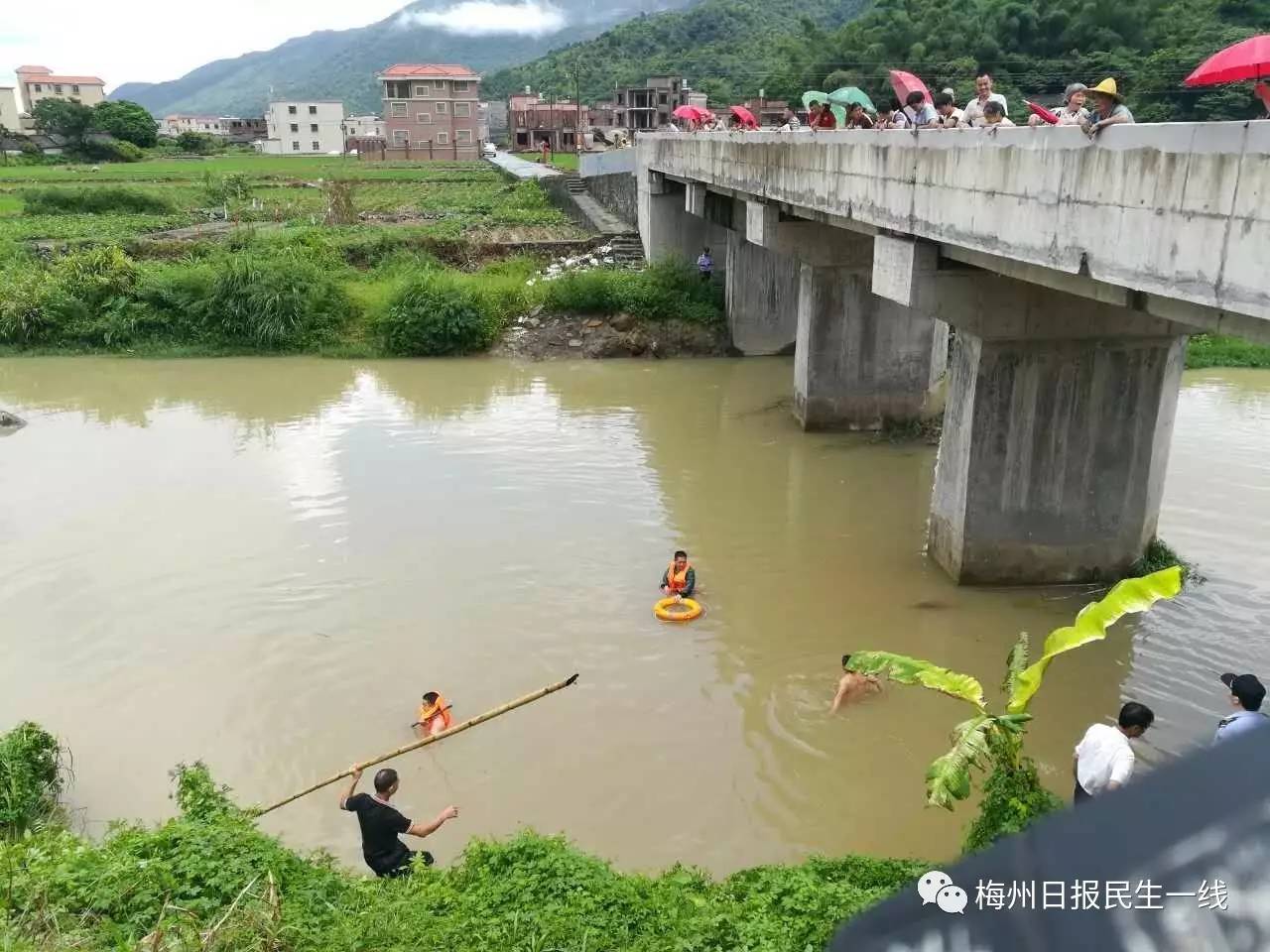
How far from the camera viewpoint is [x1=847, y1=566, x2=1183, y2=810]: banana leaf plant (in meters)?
5.45

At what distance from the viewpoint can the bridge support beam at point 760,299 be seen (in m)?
23.9

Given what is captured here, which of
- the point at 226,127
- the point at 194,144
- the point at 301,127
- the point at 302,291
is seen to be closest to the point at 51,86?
the point at 226,127

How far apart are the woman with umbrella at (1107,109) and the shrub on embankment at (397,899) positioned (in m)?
5.17

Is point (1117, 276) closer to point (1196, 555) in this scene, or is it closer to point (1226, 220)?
point (1226, 220)

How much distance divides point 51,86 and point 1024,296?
454 feet

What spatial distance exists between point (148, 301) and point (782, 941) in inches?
1027

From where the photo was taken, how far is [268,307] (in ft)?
83.9

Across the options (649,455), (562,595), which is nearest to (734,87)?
(649,455)

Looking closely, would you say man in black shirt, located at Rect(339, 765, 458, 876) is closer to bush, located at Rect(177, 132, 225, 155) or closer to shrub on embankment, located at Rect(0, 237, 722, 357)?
shrub on embankment, located at Rect(0, 237, 722, 357)

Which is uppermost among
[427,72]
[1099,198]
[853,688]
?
[427,72]

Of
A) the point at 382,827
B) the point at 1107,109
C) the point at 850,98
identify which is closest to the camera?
the point at 382,827

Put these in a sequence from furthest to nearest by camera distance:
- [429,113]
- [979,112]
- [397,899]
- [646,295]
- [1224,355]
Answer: [429,113] → [646,295] → [1224,355] → [979,112] → [397,899]

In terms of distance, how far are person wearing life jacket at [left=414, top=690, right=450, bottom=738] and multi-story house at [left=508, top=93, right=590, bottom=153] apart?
8538 centimetres

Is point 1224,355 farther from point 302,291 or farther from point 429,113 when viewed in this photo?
point 429,113
